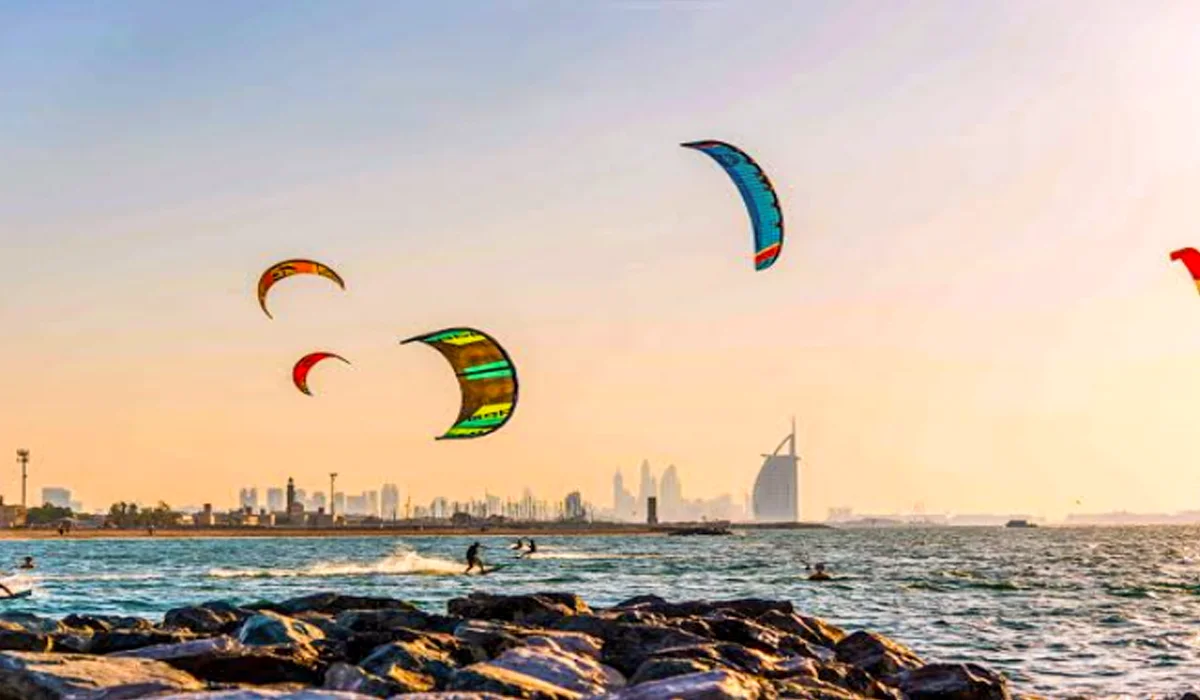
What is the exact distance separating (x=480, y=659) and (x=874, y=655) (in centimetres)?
376

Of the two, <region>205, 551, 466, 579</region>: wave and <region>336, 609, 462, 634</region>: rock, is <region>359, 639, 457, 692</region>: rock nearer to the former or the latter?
<region>336, 609, 462, 634</region>: rock

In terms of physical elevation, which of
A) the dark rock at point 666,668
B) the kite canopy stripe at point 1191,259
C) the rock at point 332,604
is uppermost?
the kite canopy stripe at point 1191,259

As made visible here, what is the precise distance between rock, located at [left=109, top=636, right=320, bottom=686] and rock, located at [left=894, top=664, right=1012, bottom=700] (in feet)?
15.0

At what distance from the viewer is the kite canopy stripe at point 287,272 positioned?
67.6ft

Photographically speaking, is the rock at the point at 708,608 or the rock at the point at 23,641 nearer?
the rock at the point at 23,641

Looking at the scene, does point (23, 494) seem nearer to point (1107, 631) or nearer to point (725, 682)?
point (1107, 631)

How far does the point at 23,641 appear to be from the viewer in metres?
12.1

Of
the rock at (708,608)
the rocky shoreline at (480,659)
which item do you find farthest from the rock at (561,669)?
the rock at (708,608)

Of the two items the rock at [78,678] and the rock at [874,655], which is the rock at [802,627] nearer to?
the rock at [874,655]

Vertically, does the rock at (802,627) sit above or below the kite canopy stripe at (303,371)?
below

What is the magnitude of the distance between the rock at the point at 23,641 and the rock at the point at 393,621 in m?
2.45

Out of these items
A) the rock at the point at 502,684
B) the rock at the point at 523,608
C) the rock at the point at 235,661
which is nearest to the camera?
the rock at the point at 502,684

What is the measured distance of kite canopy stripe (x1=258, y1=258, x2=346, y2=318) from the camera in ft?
67.6

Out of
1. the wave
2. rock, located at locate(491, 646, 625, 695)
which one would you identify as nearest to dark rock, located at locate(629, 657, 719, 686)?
rock, located at locate(491, 646, 625, 695)
